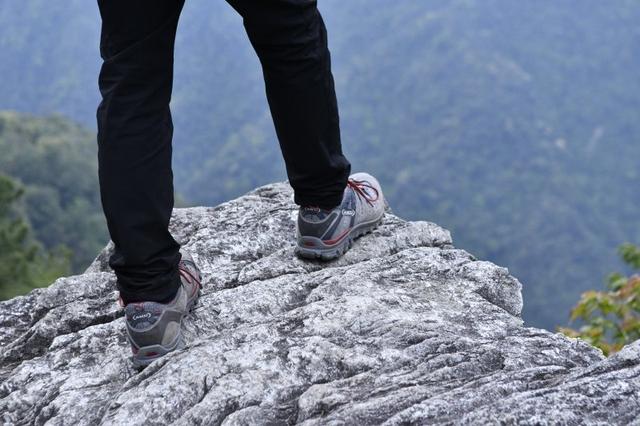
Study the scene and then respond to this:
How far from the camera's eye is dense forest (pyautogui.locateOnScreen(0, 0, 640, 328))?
111562 millimetres

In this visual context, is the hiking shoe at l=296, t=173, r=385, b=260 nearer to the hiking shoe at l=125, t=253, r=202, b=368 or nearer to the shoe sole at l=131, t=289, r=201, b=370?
the hiking shoe at l=125, t=253, r=202, b=368

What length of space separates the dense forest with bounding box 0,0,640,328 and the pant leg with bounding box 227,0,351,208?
82.8 m

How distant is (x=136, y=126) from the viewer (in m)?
3.02

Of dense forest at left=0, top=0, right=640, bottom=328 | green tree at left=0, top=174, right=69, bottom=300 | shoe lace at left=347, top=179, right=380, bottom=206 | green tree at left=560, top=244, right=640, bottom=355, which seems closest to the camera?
shoe lace at left=347, top=179, right=380, bottom=206

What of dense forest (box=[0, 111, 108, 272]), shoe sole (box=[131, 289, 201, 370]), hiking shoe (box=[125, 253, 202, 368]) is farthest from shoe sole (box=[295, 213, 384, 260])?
dense forest (box=[0, 111, 108, 272])

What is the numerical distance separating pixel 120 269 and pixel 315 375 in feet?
2.71

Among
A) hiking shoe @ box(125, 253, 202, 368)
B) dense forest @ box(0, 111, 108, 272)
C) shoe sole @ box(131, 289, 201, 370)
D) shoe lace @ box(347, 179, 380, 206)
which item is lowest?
dense forest @ box(0, 111, 108, 272)

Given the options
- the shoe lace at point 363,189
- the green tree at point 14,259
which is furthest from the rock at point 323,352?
the green tree at point 14,259

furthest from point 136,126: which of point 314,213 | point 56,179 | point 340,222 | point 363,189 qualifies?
point 56,179

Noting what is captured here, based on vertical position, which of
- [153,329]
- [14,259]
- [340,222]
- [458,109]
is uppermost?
[458,109]

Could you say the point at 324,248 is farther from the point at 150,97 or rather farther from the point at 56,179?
the point at 56,179

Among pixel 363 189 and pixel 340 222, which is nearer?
pixel 340 222

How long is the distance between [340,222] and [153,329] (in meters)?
1.07

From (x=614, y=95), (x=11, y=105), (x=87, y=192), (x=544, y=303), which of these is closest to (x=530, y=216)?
(x=544, y=303)
